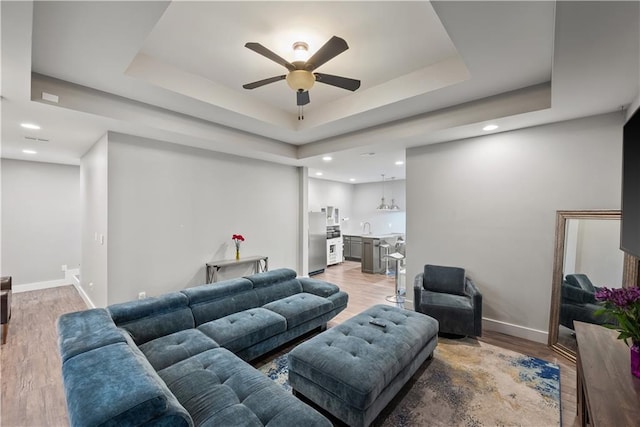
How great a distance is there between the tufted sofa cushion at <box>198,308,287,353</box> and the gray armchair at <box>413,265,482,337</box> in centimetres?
182

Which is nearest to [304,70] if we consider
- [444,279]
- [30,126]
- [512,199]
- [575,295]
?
[512,199]

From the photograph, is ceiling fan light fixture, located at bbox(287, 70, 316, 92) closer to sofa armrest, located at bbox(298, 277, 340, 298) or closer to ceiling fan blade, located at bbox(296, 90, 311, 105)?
ceiling fan blade, located at bbox(296, 90, 311, 105)

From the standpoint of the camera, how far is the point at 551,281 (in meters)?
3.17

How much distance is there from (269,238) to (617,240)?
4801 millimetres

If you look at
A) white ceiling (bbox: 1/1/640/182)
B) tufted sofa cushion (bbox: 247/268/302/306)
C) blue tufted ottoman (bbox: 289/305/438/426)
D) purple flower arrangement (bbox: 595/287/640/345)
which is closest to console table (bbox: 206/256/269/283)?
tufted sofa cushion (bbox: 247/268/302/306)

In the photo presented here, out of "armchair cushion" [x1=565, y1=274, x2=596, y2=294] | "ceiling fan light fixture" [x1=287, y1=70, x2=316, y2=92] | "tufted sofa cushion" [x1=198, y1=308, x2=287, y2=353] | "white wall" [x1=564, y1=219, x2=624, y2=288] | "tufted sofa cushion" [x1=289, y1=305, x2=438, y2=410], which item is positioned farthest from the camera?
"armchair cushion" [x1=565, y1=274, x2=596, y2=294]

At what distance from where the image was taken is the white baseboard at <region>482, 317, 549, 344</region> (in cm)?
321

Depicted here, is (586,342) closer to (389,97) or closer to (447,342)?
(447,342)

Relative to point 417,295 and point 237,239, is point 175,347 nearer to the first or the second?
point 237,239

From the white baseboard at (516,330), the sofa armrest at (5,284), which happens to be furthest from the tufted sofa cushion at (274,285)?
the sofa armrest at (5,284)

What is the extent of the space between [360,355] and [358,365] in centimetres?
12

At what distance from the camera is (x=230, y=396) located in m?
1.59

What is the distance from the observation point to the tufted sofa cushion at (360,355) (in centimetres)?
181

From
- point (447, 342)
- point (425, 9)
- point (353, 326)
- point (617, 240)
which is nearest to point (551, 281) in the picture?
point (617, 240)
